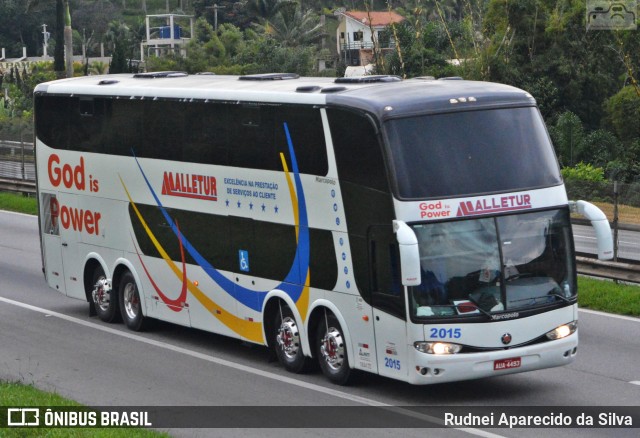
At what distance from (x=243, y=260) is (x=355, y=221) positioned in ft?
8.52

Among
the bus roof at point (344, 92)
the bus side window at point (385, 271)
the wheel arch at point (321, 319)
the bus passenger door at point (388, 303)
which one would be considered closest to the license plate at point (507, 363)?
the bus passenger door at point (388, 303)

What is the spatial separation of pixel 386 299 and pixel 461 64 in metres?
41.9

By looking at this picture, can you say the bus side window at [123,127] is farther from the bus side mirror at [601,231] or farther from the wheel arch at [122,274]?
the bus side mirror at [601,231]

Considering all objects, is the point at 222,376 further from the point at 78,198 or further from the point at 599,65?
the point at 599,65

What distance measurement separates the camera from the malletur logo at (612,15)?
51500 millimetres

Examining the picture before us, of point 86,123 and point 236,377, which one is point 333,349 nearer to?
point 236,377

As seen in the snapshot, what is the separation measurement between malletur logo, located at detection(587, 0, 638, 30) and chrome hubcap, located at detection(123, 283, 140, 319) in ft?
122

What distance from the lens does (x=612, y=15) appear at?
53.0 meters

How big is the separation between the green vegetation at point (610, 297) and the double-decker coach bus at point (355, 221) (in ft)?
18.9

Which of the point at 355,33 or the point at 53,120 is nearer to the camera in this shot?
the point at 53,120

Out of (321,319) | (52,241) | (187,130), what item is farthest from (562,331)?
(52,241)

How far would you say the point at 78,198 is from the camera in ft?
63.9

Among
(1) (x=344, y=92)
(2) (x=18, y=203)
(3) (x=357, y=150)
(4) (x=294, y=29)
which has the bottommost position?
(2) (x=18, y=203)

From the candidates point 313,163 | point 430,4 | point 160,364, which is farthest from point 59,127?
point 430,4
